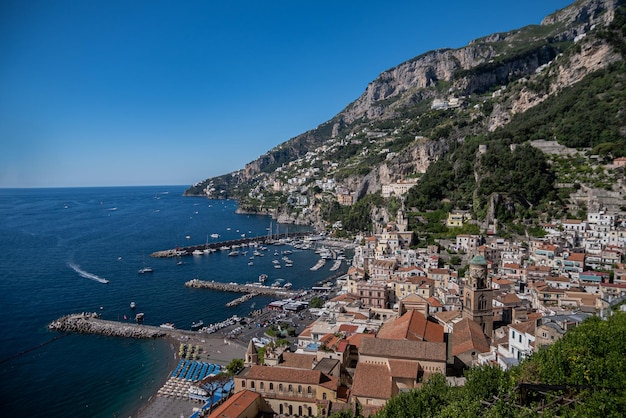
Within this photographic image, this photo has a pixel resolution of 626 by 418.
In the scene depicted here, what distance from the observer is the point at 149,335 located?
36.4m

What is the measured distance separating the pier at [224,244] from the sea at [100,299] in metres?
2.18

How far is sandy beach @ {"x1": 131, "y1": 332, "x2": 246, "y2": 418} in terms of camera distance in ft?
82.4

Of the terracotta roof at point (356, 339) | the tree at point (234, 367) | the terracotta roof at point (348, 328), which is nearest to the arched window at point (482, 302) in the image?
the terracotta roof at point (356, 339)

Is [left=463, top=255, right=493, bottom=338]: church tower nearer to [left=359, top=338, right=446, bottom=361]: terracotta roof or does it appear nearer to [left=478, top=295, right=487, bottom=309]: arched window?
[left=478, top=295, right=487, bottom=309]: arched window

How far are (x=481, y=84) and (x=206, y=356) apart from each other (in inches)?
4370

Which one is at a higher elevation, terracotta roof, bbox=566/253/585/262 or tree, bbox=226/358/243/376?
terracotta roof, bbox=566/253/585/262

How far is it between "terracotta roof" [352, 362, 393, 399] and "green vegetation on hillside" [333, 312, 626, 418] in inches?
91.3

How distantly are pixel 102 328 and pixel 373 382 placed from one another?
30.4 meters

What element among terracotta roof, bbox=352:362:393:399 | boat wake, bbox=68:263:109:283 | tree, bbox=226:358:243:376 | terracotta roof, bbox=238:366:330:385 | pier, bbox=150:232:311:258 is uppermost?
terracotta roof, bbox=352:362:393:399

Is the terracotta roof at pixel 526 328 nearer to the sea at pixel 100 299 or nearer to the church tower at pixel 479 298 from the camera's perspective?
the church tower at pixel 479 298

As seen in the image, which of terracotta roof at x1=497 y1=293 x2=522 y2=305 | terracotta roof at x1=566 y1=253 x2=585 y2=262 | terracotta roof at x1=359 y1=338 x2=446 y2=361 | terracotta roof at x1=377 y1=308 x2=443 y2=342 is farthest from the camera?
terracotta roof at x1=566 y1=253 x2=585 y2=262

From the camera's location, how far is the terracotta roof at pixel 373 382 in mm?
17141

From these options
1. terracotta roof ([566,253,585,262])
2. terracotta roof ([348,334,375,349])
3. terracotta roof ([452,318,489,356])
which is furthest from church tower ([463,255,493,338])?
terracotta roof ([566,253,585,262])

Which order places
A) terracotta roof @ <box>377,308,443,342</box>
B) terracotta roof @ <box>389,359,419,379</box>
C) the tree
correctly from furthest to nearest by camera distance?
the tree
terracotta roof @ <box>377,308,443,342</box>
terracotta roof @ <box>389,359,419,379</box>
